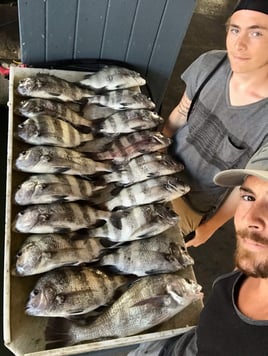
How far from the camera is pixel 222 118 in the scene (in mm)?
1656

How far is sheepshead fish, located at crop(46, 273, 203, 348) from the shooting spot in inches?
52.9

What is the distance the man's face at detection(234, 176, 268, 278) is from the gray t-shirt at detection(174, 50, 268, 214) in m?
0.49

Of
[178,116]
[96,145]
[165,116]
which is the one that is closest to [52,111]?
[96,145]

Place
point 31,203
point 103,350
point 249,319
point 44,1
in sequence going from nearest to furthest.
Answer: point 249,319
point 103,350
point 31,203
point 44,1

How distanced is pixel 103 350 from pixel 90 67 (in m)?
1.35

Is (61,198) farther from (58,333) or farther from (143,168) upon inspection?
(58,333)

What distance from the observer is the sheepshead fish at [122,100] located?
193 centimetres

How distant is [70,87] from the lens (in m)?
1.93

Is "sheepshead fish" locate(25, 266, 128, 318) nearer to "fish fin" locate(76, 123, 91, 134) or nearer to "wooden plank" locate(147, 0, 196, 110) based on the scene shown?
"fish fin" locate(76, 123, 91, 134)

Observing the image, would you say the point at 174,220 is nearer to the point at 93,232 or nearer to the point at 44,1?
the point at 93,232

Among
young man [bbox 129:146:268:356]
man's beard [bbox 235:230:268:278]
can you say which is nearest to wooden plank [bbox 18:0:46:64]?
young man [bbox 129:146:268:356]

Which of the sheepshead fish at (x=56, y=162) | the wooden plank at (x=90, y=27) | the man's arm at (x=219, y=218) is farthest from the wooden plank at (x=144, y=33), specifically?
the man's arm at (x=219, y=218)

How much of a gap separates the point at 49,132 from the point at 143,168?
0.39 meters

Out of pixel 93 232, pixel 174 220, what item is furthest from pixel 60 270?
pixel 174 220
